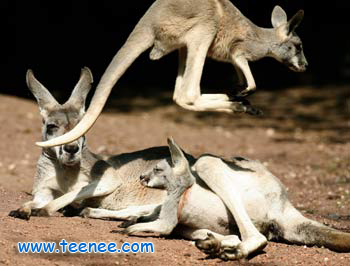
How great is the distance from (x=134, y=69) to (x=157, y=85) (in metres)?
0.92

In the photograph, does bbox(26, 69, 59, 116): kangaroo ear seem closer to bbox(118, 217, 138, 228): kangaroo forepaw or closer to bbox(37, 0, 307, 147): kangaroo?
bbox(37, 0, 307, 147): kangaroo

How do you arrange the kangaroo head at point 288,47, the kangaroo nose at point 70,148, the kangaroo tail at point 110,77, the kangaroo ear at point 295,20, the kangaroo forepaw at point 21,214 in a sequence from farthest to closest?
the kangaroo head at point 288,47
the kangaroo ear at point 295,20
the kangaroo nose at point 70,148
the kangaroo tail at point 110,77
the kangaroo forepaw at point 21,214

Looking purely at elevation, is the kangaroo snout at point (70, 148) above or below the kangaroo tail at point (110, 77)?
below

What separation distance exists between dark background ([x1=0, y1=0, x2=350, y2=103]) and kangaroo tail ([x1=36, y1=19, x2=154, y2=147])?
8.35 m

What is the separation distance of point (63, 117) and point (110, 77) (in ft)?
1.60

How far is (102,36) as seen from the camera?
15273mm

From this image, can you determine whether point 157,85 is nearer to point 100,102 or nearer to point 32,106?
point 32,106

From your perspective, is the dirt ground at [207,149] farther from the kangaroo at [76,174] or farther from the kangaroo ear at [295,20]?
the kangaroo ear at [295,20]

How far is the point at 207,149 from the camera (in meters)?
9.20

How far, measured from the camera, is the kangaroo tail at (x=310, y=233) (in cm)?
459

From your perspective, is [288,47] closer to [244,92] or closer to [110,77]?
[244,92]

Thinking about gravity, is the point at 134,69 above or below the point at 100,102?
below

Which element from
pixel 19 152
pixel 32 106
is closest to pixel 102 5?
pixel 32 106

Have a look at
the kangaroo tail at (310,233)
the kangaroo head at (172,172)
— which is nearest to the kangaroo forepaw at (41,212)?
the kangaroo head at (172,172)
